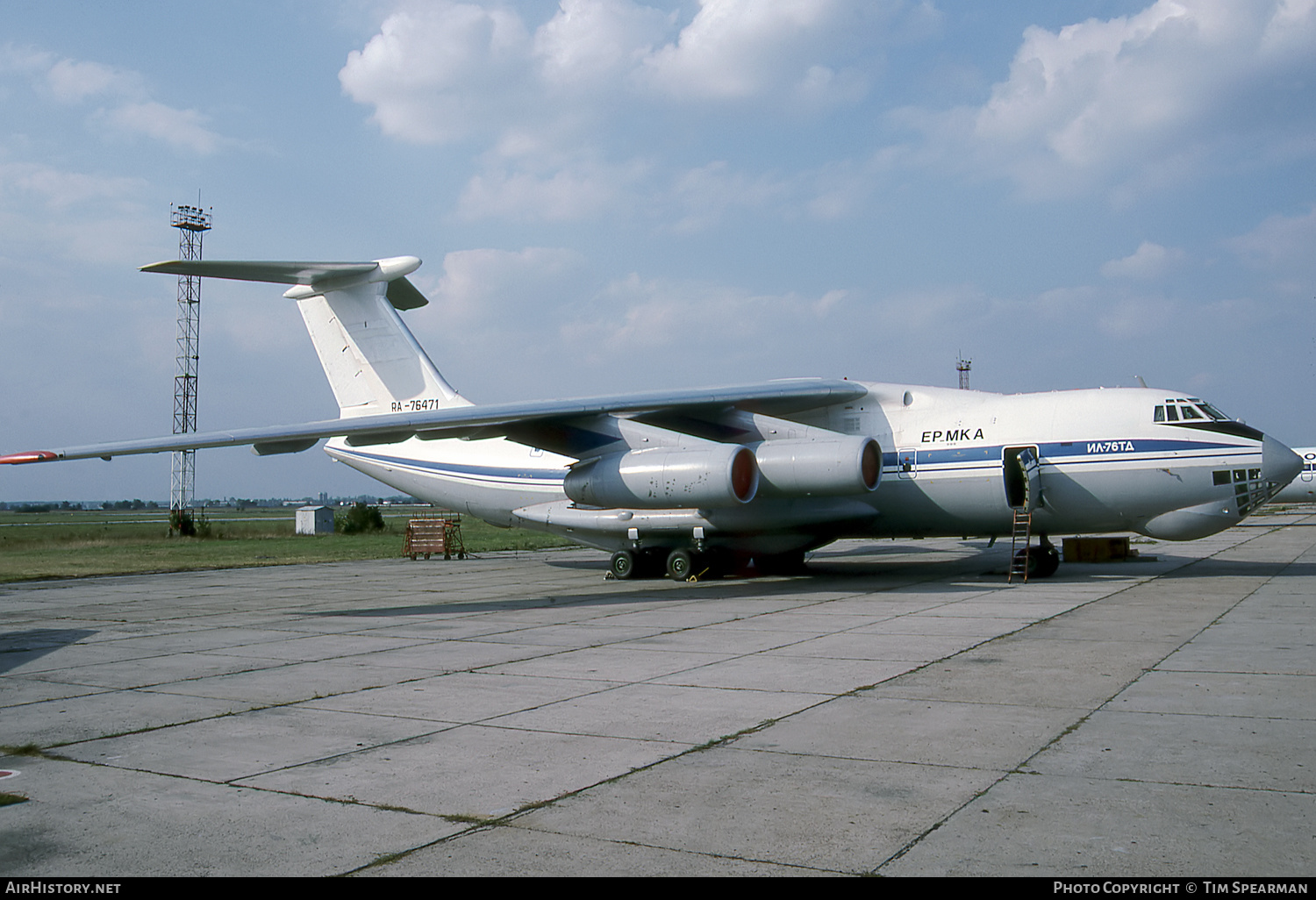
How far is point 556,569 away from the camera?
62.6 ft

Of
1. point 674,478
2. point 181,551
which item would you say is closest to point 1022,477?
point 674,478

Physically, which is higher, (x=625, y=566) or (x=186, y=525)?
(x=186, y=525)

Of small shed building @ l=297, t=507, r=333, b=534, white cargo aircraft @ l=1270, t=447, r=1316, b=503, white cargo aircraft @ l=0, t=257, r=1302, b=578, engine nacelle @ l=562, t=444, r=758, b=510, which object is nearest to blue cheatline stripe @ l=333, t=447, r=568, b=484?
white cargo aircraft @ l=0, t=257, r=1302, b=578

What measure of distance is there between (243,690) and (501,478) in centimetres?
1082

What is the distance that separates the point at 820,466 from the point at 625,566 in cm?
447

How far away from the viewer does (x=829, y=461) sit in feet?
43.1

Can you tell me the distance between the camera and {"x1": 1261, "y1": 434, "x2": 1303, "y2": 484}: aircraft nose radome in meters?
12.6

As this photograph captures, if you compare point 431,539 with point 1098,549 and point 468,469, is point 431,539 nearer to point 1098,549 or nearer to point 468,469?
point 468,469

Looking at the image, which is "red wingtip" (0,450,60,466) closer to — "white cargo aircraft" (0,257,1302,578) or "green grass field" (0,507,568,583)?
"white cargo aircraft" (0,257,1302,578)

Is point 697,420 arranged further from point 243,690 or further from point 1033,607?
point 243,690

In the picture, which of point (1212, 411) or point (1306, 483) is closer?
point (1212, 411)

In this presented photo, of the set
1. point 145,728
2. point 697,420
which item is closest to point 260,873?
point 145,728

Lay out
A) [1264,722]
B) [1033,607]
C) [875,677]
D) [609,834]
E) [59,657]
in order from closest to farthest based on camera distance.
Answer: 1. [609,834]
2. [1264,722]
3. [875,677]
4. [59,657]
5. [1033,607]

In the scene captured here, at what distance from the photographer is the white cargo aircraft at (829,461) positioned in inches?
511
